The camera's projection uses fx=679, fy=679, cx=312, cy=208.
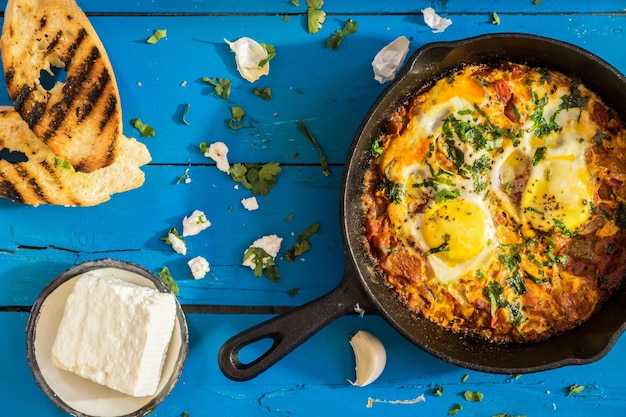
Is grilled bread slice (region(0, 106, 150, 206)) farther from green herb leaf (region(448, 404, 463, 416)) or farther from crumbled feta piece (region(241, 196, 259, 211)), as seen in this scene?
green herb leaf (region(448, 404, 463, 416))

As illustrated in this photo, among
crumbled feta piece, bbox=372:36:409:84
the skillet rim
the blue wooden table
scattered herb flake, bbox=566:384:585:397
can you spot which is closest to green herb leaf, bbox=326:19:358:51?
the blue wooden table

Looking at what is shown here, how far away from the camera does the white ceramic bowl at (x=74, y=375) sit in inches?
136

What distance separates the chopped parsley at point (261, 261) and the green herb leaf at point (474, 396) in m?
1.16

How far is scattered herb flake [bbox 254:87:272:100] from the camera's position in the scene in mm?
3549

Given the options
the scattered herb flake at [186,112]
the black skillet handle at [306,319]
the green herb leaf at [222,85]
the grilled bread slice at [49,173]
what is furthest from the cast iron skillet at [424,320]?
the grilled bread slice at [49,173]

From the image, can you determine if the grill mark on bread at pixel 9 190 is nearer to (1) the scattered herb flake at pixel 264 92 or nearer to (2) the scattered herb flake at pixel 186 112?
(2) the scattered herb flake at pixel 186 112

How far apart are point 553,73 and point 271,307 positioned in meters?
1.84

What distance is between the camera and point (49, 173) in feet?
11.5

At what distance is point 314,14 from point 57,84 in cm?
136

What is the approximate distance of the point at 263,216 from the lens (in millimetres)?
3600

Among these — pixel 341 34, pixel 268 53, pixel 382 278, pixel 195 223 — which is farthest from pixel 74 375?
pixel 341 34

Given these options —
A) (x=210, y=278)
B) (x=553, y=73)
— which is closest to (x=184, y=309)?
(x=210, y=278)

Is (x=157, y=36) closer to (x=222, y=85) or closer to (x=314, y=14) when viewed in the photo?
(x=222, y=85)

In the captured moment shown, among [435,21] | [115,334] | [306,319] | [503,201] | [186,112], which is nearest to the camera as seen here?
[306,319]
